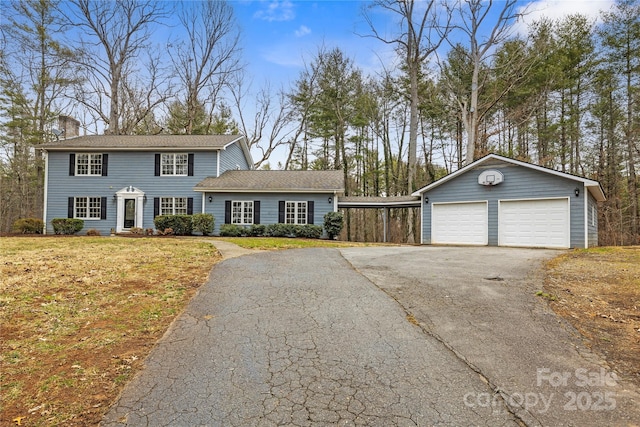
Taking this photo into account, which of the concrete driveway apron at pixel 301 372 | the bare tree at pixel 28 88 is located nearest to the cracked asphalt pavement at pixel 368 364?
the concrete driveway apron at pixel 301 372

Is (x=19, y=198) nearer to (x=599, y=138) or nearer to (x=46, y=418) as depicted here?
(x=46, y=418)

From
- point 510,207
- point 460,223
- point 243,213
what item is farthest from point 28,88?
point 510,207

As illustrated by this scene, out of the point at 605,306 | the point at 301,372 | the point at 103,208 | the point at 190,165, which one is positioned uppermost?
the point at 190,165

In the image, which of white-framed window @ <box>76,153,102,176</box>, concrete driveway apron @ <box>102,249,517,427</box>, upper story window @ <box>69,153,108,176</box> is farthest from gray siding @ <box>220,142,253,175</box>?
concrete driveway apron @ <box>102,249,517,427</box>

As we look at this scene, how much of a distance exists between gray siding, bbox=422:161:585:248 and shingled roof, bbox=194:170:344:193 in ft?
15.8

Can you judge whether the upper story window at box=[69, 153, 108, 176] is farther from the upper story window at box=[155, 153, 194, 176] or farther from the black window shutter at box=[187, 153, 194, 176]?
the black window shutter at box=[187, 153, 194, 176]

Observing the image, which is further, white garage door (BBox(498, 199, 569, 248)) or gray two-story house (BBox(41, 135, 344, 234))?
gray two-story house (BBox(41, 135, 344, 234))

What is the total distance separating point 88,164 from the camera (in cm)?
1828

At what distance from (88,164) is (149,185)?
366 centimetres

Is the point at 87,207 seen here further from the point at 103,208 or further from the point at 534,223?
the point at 534,223

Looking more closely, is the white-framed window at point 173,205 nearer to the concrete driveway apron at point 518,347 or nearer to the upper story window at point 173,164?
the upper story window at point 173,164

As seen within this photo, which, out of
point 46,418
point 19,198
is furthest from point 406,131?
point 19,198

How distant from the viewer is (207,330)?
374 cm

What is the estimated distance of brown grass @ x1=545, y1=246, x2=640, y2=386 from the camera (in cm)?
319
